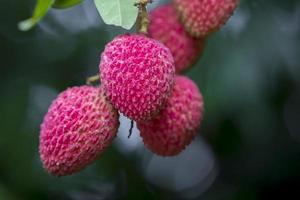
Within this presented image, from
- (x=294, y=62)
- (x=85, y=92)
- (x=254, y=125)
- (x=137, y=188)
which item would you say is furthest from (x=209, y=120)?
(x=85, y=92)

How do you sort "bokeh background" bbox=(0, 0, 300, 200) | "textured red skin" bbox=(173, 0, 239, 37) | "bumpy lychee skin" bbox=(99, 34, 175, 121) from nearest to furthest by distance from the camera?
"bumpy lychee skin" bbox=(99, 34, 175, 121)
"textured red skin" bbox=(173, 0, 239, 37)
"bokeh background" bbox=(0, 0, 300, 200)

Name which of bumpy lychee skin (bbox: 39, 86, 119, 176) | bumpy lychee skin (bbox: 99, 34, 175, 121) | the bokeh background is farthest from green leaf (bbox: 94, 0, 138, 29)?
the bokeh background

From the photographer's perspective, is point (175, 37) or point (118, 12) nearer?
point (118, 12)

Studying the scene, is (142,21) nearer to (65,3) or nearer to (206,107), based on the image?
(65,3)

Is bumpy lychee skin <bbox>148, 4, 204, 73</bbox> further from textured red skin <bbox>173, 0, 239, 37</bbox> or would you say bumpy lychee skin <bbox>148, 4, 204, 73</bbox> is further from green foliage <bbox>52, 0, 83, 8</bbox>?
green foliage <bbox>52, 0, 83, 8</bbox>

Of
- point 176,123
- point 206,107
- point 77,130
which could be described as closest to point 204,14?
point 176,123

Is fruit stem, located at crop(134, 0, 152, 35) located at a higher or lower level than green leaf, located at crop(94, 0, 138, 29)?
lower
